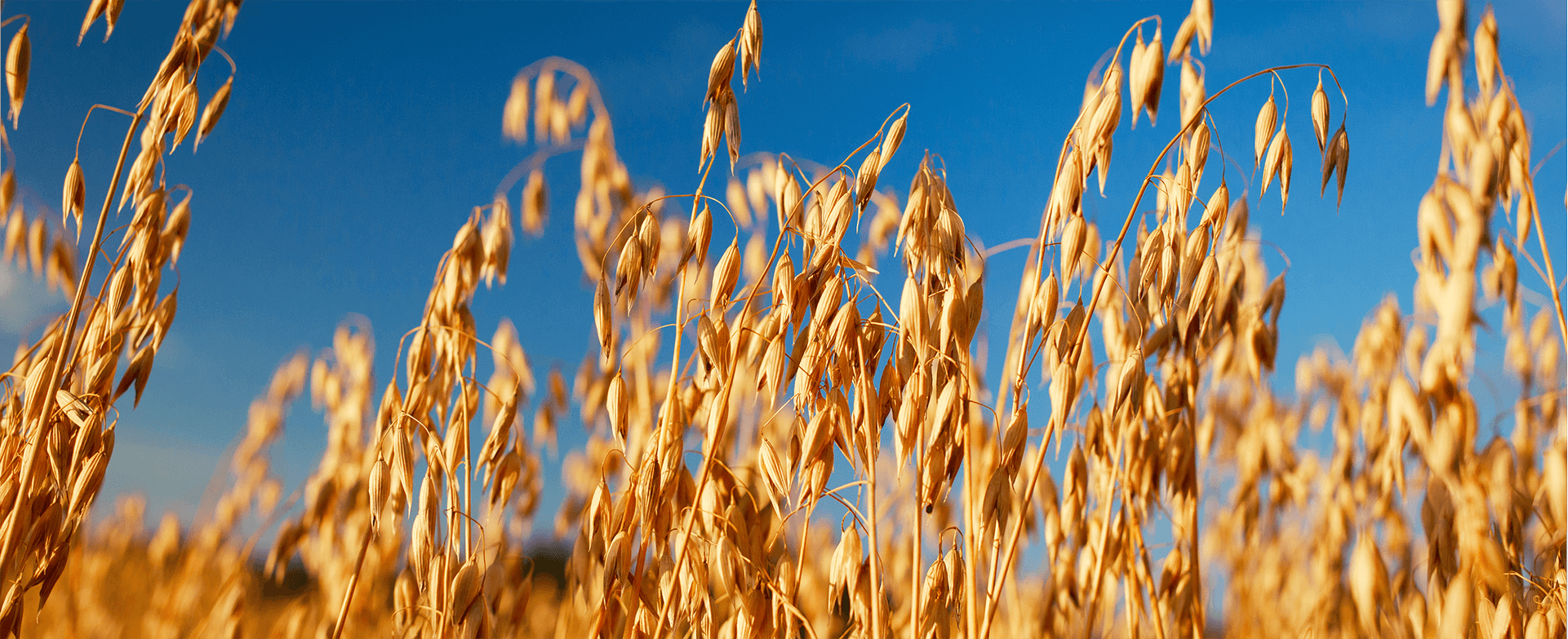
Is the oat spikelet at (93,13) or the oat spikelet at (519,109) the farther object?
the oat spikelet at (519,109)

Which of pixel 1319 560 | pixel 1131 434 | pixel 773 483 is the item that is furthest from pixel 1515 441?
pixel 773 483

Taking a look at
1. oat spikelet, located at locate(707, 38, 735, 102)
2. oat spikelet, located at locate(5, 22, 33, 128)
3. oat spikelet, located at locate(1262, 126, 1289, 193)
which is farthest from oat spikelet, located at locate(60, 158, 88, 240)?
oat spikelet, located at locate(1262, 126, 1289, 193)

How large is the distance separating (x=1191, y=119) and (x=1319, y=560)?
193 cm

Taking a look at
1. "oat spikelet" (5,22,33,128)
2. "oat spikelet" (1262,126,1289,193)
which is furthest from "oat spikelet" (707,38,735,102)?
"oat spikelet" (5,22,33,128)

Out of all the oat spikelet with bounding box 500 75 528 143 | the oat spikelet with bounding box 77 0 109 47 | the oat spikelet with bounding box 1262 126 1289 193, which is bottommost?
the oat spikelet with bounding box 1262 126 1289 193

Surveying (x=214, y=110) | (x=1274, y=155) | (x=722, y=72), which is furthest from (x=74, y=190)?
(x=1274, y=155)

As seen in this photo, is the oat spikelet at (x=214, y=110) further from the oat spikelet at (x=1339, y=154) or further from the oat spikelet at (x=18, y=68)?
the oat spikelet at (x=1339, y=154)

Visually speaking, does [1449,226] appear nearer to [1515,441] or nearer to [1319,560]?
[1515,441]

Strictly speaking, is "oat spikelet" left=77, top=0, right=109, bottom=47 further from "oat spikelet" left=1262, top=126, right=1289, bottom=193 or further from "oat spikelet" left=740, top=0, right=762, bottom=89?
"oat spikelet" left=1262, top=126, right=1289, bottom=193

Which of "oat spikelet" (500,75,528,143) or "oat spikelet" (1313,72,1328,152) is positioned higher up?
"oat spikelet" (500,75,528,143)

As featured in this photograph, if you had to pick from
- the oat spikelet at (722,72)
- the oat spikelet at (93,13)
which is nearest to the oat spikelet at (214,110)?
the oat spikelet at (93,13)

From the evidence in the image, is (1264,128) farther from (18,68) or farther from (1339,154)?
(18,68)

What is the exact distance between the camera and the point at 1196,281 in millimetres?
890

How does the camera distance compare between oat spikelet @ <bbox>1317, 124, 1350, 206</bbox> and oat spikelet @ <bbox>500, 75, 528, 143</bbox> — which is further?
oat spikelet @ <bbox>500, 75, 528, 143</bbox>
